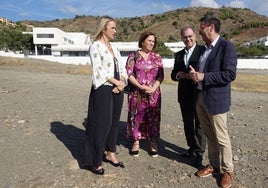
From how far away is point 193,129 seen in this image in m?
4.50

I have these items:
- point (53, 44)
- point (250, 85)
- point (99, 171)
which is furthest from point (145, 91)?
point (53, 44)

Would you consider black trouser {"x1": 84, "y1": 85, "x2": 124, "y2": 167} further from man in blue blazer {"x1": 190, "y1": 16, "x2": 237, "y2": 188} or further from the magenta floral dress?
man in blue blazer {"x1": 190, "y1": 16, "x2": 237, "y2": 188}

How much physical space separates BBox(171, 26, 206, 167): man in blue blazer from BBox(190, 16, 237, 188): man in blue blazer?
0.47 m

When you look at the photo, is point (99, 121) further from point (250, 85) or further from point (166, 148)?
point (250, 85)

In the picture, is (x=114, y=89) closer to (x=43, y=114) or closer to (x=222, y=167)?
(x=222, y=167)

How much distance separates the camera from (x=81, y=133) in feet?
19.5

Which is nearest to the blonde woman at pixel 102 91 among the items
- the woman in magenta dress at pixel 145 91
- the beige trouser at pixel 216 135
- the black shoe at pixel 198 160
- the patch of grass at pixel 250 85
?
the woman in magenta dress at pixel 145 91

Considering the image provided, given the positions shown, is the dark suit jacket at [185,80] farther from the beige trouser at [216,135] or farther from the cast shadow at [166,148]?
the cast shadow at [166,148]

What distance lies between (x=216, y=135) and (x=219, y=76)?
704mm

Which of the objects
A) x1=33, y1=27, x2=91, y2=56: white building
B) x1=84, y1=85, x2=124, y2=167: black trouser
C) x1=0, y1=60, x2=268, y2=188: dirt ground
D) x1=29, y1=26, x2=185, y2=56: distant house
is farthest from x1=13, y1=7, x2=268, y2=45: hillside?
x1=84, y1=85, x2=124, y2=167: black trouser

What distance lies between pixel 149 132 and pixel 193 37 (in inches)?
60.8

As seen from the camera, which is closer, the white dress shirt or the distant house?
the white dress shirt

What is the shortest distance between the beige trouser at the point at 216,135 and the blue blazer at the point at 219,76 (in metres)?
0.12

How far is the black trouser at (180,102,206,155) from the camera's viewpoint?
14.2 feet
